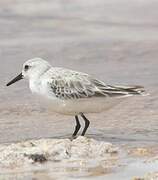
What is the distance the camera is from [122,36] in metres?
16.2

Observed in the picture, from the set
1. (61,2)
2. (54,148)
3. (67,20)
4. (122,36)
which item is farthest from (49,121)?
(61,2)

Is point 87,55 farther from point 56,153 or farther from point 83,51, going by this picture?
point 56,153

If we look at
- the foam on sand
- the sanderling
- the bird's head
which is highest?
the bird's head

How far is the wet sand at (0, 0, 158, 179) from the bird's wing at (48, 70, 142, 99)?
506 millimetres

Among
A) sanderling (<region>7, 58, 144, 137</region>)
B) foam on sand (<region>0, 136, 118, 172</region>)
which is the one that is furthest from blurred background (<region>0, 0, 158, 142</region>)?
foam on sand (<region>0, 136, 118, 172</region>)

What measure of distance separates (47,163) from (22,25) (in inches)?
349

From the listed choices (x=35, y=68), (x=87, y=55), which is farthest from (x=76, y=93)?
(x=87, y=55)

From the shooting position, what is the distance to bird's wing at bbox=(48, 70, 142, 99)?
9.77m

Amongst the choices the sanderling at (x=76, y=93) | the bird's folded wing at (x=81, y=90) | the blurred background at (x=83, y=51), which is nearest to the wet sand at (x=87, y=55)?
the blurred background at (x=83, y=51)

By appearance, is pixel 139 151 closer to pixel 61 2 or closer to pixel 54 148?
pixel 54 148

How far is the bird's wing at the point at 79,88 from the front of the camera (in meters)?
9.77

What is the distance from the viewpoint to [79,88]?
32.3 feet

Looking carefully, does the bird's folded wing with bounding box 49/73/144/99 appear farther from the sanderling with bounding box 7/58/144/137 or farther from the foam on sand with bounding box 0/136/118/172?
the foam on sand with bounding box 0/136/118/172

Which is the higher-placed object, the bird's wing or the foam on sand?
the bird's wing
